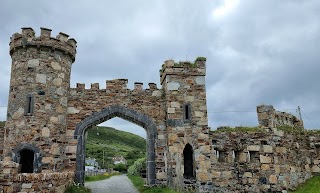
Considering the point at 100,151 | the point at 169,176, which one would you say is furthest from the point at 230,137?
the point at 100,151

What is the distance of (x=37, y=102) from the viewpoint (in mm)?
13328

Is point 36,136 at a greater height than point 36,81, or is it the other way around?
point 36,81

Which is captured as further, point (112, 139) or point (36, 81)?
point (112, 139)

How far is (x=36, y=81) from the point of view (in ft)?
44.3

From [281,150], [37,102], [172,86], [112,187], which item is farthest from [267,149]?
[37,102]

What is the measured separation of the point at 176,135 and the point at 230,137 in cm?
257

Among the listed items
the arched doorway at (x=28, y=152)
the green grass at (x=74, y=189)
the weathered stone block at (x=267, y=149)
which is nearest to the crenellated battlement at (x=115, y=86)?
the arched doorway at (x=28, y=152)

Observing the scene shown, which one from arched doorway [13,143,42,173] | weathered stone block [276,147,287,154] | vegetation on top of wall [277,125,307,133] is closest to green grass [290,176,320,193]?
weathered stone block [276,147,287,154]

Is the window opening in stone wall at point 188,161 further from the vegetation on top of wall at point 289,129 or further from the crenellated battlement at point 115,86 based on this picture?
the vegetation on top of wall at point 289,129

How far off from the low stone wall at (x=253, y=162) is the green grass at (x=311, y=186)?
282 millimetres

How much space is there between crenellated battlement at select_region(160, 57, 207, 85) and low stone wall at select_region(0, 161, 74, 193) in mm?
6762

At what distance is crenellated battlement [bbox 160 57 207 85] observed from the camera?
48.3 ft

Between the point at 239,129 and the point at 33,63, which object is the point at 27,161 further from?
the point at 239,129

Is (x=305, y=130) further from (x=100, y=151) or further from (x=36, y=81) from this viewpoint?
(x=100, y=151)
